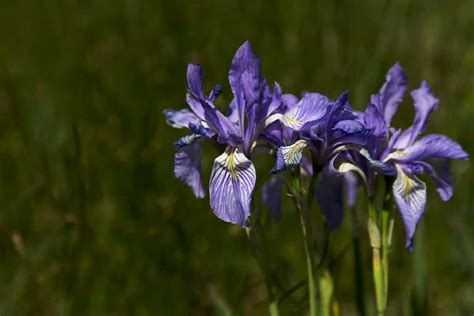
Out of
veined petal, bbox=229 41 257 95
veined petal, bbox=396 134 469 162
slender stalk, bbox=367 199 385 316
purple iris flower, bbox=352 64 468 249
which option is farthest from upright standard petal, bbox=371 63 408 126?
veined petal, bbox=229 41 257 95

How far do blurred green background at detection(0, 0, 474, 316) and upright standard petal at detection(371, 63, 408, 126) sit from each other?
0.31 metres

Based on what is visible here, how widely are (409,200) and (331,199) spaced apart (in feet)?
0.63

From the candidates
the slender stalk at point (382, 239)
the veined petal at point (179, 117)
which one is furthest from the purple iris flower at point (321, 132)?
the veined petal at point (179, 117)

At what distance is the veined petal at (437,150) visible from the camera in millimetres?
1248

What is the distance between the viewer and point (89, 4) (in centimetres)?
335

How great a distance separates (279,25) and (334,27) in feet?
1.33

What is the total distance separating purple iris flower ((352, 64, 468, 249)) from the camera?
123 centimetres

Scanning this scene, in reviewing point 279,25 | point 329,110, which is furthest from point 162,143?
point 329,110

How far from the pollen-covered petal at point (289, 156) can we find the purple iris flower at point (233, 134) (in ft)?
0.20

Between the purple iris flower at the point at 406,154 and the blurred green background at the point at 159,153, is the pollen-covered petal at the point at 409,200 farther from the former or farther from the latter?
the blurred green background at the point at 159,153

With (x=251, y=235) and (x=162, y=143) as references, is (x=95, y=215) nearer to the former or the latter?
(x=162, y=143)

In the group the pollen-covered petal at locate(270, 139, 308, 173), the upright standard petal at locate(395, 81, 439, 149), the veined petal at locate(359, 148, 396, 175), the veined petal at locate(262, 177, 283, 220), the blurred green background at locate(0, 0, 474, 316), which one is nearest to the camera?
the pollen-covered petal at locate(270, 139, 308, 173)

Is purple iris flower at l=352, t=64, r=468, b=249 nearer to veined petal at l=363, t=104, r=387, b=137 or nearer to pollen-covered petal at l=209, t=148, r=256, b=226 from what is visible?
veined petal at l=363, t=104, r=387, b=137

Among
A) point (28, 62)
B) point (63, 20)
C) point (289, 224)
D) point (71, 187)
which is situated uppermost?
point (63, 20)
